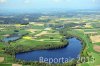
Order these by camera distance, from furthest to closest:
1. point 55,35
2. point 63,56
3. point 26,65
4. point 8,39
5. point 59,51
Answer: point 55,35 < point 8,39 < point 59,51 < point 63,56 < point 26,65

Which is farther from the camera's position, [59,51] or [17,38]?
[17,38]

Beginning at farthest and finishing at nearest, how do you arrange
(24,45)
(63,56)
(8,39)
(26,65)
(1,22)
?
(1,22) → (8,39) → (24,45) → (63,56) → (26,65)

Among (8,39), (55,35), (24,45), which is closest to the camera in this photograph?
(24,45)

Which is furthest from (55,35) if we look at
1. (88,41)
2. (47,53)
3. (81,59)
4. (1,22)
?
(1,22)

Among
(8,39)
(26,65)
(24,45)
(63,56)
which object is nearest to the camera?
(26,65)

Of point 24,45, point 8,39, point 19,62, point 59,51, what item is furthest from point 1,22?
point 19,62

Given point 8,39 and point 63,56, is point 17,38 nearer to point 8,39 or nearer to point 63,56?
point 8,39

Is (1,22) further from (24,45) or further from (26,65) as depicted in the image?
(26,65)

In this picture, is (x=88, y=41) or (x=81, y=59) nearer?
(x=81, y=59)

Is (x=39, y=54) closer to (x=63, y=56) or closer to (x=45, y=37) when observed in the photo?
(x=63, y=56)
